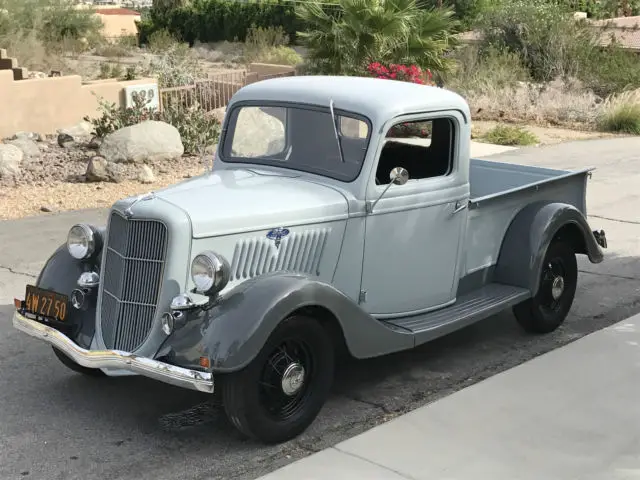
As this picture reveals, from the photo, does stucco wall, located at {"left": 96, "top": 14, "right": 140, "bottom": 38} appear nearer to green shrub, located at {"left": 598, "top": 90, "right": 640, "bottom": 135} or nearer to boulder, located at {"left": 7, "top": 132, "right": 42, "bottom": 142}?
boulder, located at {"left": 7, "top": 132, "right": 42, "bottom": 142}

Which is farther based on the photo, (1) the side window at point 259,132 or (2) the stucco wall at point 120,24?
(2) the stucco wall at point 120,24

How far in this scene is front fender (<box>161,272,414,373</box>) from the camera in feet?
14.9

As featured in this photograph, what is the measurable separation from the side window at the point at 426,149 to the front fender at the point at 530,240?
0.85 meters

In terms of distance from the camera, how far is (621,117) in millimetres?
17312

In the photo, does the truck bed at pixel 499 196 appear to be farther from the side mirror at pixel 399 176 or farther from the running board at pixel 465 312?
the side mirror at pixel 399 176

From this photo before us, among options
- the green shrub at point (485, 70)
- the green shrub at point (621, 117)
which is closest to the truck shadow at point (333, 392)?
the green shrub at point (621, 117)

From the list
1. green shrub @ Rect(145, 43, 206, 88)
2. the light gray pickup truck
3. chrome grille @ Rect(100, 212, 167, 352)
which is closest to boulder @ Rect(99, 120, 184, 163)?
green shrub @ Rect(145, 43, 206, 88)

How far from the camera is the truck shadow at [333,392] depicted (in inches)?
201

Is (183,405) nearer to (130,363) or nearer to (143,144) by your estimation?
(130,363)

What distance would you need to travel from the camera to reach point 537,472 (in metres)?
4.51

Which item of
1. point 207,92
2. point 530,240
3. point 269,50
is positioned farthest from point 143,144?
point 269,50

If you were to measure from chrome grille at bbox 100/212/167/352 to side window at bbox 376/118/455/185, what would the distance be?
1752 mm

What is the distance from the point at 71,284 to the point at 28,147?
8.56 metres

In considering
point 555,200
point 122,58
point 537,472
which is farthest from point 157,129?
point 122,58
